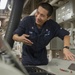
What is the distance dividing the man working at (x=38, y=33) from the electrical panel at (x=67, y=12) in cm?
120

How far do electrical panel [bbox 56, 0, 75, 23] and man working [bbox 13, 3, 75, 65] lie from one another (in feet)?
3.93

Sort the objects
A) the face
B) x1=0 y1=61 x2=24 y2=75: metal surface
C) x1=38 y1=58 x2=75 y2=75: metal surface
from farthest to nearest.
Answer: the face
x1=38 y1=58 x2=75 y2=75: metal surface
x1=0 y1=61 x2=24 y2=75: metal surface

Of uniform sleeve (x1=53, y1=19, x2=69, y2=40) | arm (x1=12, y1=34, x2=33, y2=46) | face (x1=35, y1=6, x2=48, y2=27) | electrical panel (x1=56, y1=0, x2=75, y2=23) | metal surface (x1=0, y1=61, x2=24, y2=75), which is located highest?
electrical panel (x1=56, y1=0, x2=75, y2=23)

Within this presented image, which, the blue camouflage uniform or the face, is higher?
the face

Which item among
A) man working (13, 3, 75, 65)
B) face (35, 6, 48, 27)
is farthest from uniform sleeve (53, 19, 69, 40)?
face (35, 6, 48, 27)

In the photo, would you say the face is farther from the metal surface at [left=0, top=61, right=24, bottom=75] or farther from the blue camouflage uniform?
the metal surface at [left=0, top=61, right=24, bottom=75]

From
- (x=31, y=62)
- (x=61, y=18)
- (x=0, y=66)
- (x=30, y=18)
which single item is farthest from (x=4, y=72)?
(x=61, y=18)

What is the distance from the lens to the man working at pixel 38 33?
1850 millimetres

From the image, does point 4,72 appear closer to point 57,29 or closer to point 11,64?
point 11,64

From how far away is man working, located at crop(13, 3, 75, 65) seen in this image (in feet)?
6.07

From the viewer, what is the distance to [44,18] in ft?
6.13

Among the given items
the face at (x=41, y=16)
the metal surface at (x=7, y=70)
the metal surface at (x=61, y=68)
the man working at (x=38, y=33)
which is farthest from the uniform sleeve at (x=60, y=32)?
the metal surface at (x=7, y=70)

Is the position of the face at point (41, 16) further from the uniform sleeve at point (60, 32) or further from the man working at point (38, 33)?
the uniform sleeve at point (60, 32)

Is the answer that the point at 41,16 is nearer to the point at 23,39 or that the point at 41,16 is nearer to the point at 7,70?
the point at 23,39
